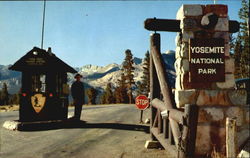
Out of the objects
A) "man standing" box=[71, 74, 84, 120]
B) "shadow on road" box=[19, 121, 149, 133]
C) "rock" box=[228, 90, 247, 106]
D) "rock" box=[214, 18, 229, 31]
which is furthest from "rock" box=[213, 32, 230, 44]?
"man standing" box=[71, 74, 84, 120]

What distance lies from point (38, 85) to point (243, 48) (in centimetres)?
4834

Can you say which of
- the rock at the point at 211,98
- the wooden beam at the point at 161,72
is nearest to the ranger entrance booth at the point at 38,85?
the wooden beam at the point at 161,72

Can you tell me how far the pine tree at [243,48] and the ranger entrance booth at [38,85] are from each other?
136 ft

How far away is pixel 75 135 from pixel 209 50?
498cm

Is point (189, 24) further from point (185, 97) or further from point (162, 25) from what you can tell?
point (185, 97)

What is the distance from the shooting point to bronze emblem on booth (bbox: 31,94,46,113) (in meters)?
10.1

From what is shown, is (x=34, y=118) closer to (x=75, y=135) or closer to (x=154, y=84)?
(x=75, y=135)

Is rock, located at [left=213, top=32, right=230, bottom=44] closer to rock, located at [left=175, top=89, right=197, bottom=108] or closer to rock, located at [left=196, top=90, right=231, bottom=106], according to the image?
rock, located at [left=196, top=90, right=231, bottom=106]

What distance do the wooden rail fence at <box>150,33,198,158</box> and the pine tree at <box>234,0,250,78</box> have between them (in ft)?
141

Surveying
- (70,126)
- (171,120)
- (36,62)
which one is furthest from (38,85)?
(171,120)

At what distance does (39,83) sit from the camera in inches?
402

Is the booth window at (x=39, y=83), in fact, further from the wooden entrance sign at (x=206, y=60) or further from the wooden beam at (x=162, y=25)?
the wooden entrance sign at (x=206, y=60)

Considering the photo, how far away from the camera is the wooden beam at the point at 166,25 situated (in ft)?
17.2

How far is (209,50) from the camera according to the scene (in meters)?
4.82
